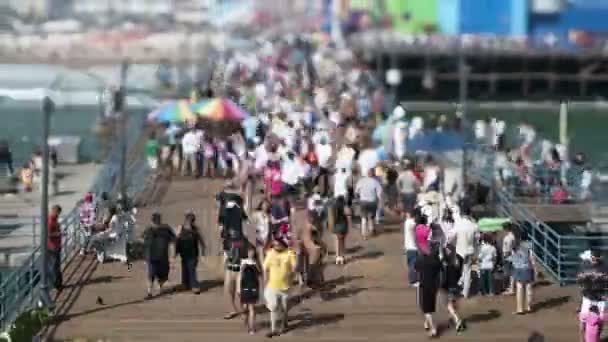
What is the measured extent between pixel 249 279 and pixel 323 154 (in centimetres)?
861

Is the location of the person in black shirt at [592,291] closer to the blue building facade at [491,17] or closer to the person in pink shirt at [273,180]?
the person in pink shirt at [273,180]

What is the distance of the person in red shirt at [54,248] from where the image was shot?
17.7 meters

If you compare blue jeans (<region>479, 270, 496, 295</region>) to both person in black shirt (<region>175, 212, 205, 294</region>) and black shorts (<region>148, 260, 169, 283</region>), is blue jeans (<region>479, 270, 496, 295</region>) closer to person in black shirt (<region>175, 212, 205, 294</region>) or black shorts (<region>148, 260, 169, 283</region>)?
person in black shirt (<region>175, 212, 205, 294</region>)

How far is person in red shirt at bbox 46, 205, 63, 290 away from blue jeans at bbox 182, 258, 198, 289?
1661 millimetres

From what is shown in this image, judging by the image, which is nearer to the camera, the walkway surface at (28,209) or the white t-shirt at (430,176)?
the walkway surface at (28,209)

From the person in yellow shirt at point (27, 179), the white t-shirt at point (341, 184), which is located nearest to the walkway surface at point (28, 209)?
the person in yellow shirt at point (27, 179)

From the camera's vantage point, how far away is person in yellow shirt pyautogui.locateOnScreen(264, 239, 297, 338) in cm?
1569

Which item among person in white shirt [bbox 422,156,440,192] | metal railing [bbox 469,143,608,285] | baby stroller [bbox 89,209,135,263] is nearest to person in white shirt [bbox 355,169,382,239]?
person in white shirt [bbox 422,156,440,192]

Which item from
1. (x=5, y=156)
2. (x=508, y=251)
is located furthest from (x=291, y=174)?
(x=5, y=156)

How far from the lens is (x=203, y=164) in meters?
28.1

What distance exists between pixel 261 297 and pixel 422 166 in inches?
329

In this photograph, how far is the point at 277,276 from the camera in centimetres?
1573

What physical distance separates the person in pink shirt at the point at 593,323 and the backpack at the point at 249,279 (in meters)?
3.81

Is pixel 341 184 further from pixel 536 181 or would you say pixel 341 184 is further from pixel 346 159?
pixel 536 181
